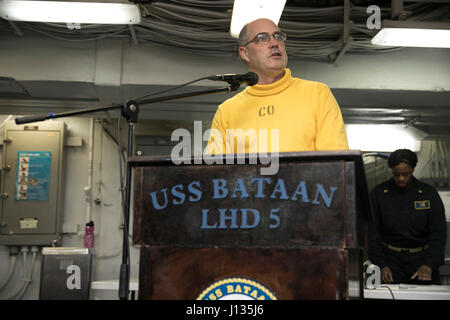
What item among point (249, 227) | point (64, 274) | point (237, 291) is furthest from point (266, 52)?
point (64, 274)

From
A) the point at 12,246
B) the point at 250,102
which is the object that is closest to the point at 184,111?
the point at 12,246

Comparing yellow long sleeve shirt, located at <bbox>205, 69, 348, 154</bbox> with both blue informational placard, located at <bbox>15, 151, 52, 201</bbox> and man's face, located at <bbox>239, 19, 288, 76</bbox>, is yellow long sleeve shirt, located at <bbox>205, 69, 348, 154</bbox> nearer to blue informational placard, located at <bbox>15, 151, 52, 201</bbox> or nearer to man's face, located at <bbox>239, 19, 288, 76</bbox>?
man's face, located at <bbox>239, 19, 288, 76</bbox>

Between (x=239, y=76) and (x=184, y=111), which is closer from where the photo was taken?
(x=239, y=76)

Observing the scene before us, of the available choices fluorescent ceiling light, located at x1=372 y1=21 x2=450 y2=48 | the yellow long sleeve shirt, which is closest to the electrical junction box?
the yellow long sleeve shirt

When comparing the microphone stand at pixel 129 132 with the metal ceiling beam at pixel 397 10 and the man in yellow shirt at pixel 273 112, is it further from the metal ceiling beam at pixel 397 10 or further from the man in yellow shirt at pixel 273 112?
the metal ceiling beam at pixel 397 10

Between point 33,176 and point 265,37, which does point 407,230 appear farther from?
point 33,176

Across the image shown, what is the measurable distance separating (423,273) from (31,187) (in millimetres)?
3940

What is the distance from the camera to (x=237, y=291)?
1.24 meters

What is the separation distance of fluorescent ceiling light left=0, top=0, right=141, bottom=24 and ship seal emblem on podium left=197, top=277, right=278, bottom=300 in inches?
93.4

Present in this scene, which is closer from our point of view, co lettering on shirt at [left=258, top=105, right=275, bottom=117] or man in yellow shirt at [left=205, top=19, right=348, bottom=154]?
man in yellow shirt at [left=205, top=19, right=348, bottom=154]

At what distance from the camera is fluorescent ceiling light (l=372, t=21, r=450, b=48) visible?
130 inches

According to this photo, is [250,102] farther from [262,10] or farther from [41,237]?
[41,237]
